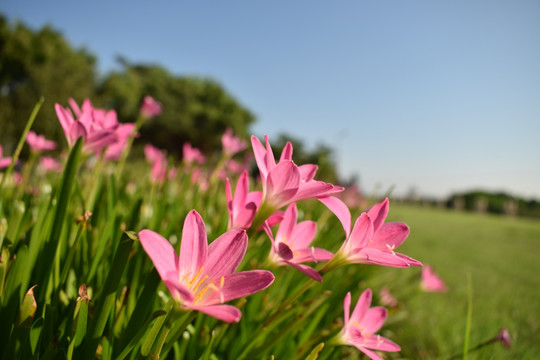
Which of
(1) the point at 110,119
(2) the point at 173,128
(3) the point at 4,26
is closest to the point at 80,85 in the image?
(3) the point at 4,26

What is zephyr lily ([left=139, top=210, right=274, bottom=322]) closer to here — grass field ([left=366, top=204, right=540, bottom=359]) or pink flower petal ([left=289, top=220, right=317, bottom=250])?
pink flower petal ([left=289, top=220, right=317, bottom=250])

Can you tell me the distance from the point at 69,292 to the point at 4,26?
2371 centimetres

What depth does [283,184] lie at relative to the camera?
1.60 feet

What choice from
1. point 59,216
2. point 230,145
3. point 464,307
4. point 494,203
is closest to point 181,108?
point 230,145

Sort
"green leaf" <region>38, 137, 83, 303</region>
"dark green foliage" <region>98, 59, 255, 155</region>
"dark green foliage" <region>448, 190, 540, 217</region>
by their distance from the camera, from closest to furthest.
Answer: "green leaf" <region>38, 137, 83, 303</region> < "dark green foliage" <region>448, 190, 540, 217</region> < "dark green foliage" <region>98, 59, 255, 155</region>

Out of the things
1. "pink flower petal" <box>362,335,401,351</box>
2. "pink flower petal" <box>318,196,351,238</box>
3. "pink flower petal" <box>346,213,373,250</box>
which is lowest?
"pink flower petal" <box>362,335,401,351</box>

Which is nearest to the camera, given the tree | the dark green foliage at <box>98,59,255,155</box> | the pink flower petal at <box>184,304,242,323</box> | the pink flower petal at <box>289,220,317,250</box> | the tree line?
the pink flower petal at <box>184,304,242,323</box>

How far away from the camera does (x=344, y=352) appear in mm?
1044

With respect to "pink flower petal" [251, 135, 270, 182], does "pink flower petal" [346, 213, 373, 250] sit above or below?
below

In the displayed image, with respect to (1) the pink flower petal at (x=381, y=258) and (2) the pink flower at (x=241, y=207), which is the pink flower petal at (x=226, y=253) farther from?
(1) the pink flower petal at (x=381, y=258)

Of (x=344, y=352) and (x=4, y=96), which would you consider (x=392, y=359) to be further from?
(x=4, y=96)

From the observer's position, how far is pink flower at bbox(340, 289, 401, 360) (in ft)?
1.97

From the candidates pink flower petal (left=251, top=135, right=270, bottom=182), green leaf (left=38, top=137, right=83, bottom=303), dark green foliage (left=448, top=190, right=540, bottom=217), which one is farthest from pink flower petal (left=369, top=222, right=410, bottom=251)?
dark green foliage (left=448, top=190, right=540, bottom=217)

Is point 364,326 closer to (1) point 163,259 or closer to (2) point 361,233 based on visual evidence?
(2) point 361,233
